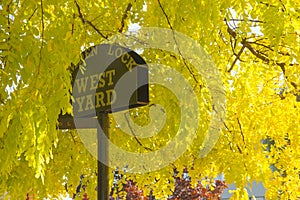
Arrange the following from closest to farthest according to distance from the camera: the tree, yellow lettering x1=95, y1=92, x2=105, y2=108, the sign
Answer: the tree → the sign → yellow lettering x1=95, y1=92, x2=105, y2=108

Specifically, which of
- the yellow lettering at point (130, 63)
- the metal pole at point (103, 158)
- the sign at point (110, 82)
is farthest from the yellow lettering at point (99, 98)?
the yellow lettering at point (130, 63)

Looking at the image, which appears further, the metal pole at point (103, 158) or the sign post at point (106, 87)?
the metal pole at point (103, 158)

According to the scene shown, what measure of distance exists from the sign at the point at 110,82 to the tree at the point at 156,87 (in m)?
0.15

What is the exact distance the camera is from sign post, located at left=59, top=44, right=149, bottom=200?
3.51 metres

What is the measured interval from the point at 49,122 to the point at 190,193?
955 cm

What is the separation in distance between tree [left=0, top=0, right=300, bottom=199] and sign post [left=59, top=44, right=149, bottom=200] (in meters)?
0.16

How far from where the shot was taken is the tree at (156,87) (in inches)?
111

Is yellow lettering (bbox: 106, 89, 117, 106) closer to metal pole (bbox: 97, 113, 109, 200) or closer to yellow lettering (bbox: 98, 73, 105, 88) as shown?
yellow lettering (bbox: 98, 73, 105, 88)

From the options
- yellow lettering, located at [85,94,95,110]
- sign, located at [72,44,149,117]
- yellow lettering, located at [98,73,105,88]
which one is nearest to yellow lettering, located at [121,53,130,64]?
sign, located at [72,44,149,117]

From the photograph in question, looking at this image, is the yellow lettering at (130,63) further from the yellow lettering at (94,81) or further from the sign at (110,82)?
the yellow lettering at (94,81)

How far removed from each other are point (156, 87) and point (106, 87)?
124 centimetres

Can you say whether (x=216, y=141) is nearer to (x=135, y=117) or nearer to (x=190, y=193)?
(x=135, y=117)

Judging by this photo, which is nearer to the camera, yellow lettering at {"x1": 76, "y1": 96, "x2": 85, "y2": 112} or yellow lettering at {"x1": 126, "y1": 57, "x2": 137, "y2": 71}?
yellow lettering at {"x1": 126, "y1": 57, "x2": 137, "y2": 71}

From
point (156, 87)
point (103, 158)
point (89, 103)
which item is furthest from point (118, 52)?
point (156, 87)
